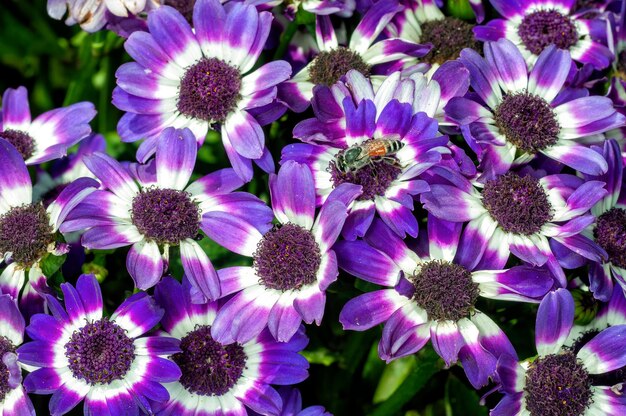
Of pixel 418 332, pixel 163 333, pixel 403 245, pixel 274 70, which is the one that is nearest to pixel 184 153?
pixel 274 70

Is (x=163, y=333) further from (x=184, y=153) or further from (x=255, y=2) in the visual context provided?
(x=255, y=2)

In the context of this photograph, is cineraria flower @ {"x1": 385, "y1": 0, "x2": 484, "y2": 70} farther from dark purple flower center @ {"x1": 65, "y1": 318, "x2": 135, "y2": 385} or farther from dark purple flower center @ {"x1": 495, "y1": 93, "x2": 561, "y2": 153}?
dark purple flower center @ {"x1": 65, "y1": 318, "x2": 135, "y2": 385}

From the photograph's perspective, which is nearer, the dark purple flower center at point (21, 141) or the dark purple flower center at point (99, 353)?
the dark purple flower center at point (99, 353)

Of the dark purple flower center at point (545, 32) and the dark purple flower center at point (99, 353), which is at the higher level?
the dark purple flower center at point (545, 32)

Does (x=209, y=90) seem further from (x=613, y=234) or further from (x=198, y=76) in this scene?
(x=613, y=234)

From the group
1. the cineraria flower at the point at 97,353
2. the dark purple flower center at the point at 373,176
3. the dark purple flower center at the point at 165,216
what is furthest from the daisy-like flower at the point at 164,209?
the dark purple flower center at the point at 373,176

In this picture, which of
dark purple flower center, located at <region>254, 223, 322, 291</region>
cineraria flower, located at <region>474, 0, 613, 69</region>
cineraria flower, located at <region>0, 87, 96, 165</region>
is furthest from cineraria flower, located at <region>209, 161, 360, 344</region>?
cineraria flower, located at <region>474, 0, 613, 69</region>

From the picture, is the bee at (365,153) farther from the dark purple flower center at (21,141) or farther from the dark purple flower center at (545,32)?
the dark purple flower center at (21,141)
